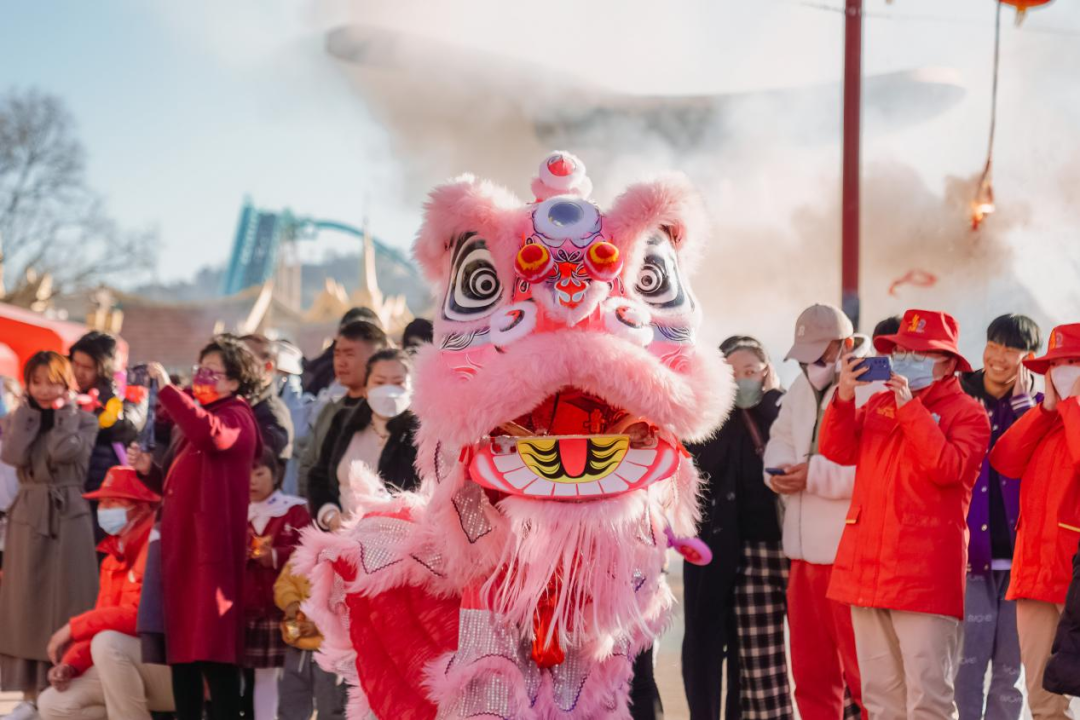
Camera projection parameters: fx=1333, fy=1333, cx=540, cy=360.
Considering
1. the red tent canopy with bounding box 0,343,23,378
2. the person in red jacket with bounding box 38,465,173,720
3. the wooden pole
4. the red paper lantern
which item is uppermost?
the red paper lantern

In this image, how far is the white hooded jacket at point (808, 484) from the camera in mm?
4809

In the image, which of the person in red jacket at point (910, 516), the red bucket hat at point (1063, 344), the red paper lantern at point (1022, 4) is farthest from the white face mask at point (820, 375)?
the red paper lantern at point (1022, 4)

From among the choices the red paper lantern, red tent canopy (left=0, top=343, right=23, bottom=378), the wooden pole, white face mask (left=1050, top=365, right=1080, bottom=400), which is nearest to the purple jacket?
white face mask (left=1050, top=365, right=1080, bottom=400)

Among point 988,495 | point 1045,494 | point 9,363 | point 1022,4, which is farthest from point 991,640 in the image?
point 9,363

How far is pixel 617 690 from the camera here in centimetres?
311

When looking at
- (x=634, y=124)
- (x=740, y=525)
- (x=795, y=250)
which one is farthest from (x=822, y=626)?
(x=634, y=124)

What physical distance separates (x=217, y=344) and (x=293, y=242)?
113ft

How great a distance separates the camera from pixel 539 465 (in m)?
2.93

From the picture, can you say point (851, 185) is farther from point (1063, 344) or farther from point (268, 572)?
point (268, 572)

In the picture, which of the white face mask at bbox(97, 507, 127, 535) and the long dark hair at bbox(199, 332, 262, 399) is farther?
the white face mask at bbox(97, 507, 127, 535)

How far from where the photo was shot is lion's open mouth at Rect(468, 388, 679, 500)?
9.59 ft

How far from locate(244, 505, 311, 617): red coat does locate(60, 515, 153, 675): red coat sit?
413mm

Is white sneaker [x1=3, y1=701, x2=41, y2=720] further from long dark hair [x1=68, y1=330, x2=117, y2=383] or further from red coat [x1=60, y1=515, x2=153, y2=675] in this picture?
long dark hair [x1=68, y1=330, x2=117, y2=383]

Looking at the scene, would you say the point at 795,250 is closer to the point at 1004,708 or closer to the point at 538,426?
the point at 1004,708
